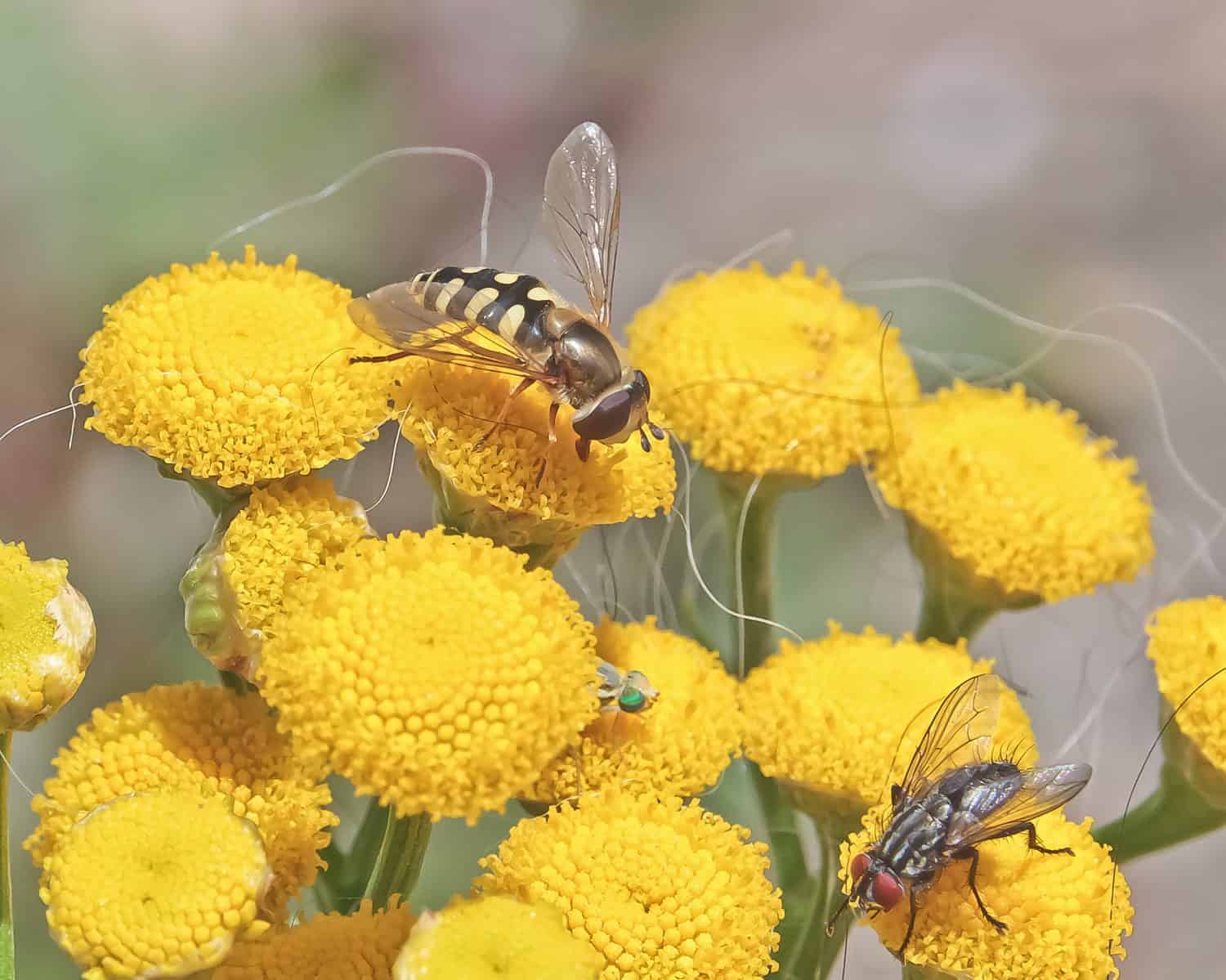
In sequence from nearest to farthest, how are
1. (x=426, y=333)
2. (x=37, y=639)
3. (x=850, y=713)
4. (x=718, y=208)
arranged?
(x=37, y=639), (x=426, y=333), (x=850, y=713), (x=718, y=208)

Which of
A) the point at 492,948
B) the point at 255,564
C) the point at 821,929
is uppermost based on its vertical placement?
the point at 255,564

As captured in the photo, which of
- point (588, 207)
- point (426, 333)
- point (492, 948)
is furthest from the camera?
point (588, 207)

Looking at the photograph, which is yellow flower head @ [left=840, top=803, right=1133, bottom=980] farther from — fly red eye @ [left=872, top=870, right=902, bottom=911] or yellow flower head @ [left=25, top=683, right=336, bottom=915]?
yellow flower head @ [left=25, top=683, right=336, bottom=915]

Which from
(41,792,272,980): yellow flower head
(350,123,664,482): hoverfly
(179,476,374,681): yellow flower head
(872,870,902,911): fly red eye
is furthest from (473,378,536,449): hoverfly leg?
Result: (872,870,902,911): fly red eye

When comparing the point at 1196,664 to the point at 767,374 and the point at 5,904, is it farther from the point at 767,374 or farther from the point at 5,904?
the point at 5,904

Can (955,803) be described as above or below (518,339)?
below

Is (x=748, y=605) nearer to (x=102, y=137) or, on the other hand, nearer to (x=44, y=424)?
(x=44, y=424)

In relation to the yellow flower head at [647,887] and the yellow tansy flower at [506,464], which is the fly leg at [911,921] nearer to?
the yellow flower head at [647,887]

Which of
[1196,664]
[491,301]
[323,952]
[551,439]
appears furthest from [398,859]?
[1196,664]
